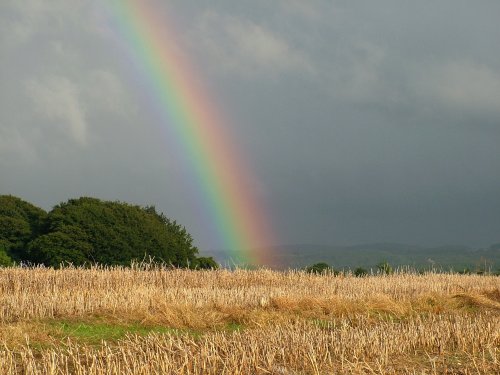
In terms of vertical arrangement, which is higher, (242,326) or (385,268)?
(385,268)

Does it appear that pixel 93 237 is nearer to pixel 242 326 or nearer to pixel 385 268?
pixel 385 268

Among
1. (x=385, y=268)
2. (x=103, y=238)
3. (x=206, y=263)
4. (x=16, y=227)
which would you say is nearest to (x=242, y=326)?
(x=385, y=268)

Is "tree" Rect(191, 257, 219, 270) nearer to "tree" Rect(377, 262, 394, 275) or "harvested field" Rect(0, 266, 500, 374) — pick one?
"tree" Rect(377, 262, 394, 275)

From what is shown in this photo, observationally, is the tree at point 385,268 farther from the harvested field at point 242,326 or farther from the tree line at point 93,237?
the tree line at point 93,237

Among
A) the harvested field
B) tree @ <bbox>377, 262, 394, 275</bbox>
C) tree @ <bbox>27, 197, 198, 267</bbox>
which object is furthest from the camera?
tree @ <bbox>27, 197, 198, 267</bbox>

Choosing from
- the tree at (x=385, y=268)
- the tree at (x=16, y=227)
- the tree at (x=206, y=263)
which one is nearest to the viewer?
the tree at (x=385, y=268)

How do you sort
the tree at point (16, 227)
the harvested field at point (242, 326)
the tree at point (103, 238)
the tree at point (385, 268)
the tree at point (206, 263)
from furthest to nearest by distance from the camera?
1. the tree at point (16, 227)
2. the tree at point (206, 263)
3. the tree at point (103, 238)
4. the tree at point (385, 268)
5. the harvested field at point (242, 326)

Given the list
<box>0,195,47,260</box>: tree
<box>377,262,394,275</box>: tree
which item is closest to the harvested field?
<box>377,262,394,275</box>: tree

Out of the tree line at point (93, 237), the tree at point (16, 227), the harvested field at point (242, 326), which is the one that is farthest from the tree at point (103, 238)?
the harvested field at point (242, 326)

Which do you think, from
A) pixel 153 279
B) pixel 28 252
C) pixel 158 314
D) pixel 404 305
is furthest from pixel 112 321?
pixel 28 252

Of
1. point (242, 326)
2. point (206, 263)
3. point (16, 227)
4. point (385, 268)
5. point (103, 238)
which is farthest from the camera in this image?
point (16, 227)

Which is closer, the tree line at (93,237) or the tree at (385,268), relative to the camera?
the tree at (385,268)

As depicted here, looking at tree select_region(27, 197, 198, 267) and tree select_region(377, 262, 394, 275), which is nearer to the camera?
tree select_region(377, 262, 394, 275)

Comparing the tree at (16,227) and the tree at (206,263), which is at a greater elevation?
the tree at (16,227)
